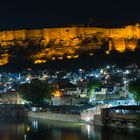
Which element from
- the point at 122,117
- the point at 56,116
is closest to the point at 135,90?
the point at 122,117

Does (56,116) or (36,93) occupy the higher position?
(36,93)

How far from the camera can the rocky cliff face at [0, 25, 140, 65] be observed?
68.6m

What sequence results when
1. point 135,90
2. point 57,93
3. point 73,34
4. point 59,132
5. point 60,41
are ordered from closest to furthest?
point 59,132
point 135,90
point 57,93
point 60,41
point 73,34

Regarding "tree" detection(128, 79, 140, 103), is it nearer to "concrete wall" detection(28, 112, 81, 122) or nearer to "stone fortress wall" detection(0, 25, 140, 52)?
"concrete wall" detection(28, 112, 81, 122)

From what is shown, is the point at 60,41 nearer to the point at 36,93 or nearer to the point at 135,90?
the point at 36,93

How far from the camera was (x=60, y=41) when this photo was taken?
6969cm

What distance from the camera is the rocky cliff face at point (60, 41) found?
2702 inches

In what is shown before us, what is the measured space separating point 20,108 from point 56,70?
18773 millimetres

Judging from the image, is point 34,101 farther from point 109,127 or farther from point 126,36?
point 126,36

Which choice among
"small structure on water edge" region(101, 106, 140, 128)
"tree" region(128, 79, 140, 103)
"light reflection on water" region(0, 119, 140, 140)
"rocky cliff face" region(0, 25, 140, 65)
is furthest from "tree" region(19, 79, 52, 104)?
"rocky cliff face" region(0, 25, 140, 65)

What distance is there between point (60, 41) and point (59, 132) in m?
38.7

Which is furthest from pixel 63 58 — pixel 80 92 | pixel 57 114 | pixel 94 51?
pixel 57 114

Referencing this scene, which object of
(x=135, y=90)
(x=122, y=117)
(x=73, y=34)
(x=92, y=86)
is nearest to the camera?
(x=122, y=117)

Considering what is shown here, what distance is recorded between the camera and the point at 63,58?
67500 mm
